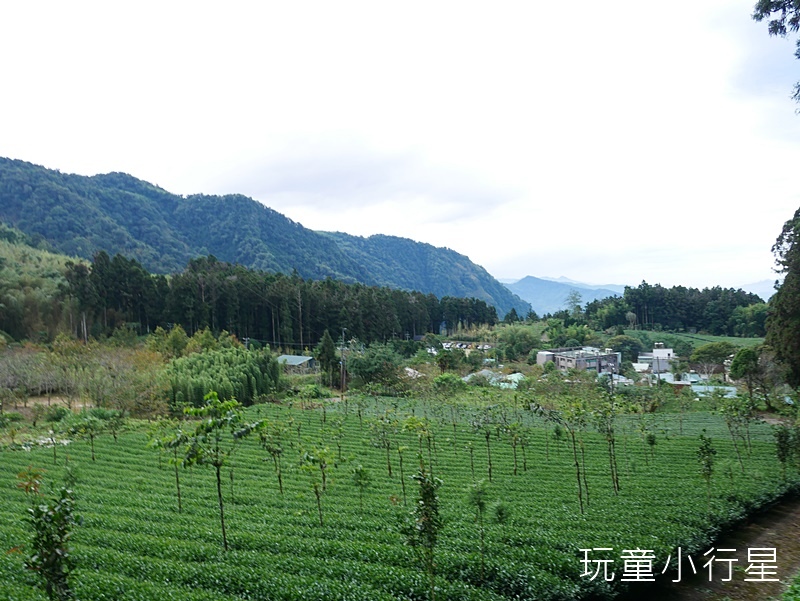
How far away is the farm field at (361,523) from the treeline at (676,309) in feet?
226

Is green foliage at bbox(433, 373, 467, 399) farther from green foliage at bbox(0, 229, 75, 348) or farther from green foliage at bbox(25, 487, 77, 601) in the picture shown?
green foliage at bbox(0, 229, 75, 348)

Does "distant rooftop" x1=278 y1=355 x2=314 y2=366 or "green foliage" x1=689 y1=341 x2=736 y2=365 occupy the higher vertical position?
"distant rooftop" x1=278 y1=355 x2=314 y2=366

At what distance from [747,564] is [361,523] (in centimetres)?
823

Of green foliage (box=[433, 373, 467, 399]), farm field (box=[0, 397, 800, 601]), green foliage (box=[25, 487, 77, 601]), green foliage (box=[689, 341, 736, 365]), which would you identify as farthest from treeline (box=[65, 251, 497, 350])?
green foliage (box=[25, 487, 77, 601])

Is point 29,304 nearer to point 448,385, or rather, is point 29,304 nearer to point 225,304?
point 225,304

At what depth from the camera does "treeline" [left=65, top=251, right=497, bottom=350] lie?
163ft

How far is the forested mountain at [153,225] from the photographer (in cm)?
10238

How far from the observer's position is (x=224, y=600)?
278 inches

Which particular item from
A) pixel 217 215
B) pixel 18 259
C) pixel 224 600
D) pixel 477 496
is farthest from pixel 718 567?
pixel 217 215

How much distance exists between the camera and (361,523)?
10594 mm

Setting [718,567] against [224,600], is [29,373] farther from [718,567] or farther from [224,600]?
[718,567]

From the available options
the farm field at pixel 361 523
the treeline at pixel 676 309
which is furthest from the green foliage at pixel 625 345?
the farm field at pixel 361 523

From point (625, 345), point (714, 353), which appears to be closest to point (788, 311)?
point (714, 353)

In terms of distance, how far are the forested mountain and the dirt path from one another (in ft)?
340
